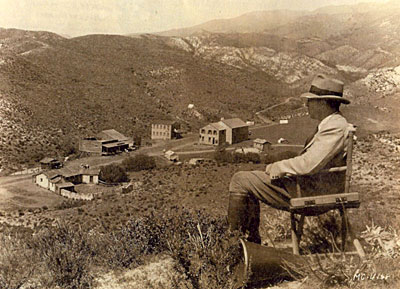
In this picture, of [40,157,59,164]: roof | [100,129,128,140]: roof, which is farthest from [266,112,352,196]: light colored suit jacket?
[100,129,128,140]: roof

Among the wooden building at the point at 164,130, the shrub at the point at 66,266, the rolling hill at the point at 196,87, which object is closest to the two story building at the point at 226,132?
the rolling hill at the point at 196,87

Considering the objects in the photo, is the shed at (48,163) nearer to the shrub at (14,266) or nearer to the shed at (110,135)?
the shed at (110,135)

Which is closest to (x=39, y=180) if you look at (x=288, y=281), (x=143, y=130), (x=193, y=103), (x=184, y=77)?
(x=143, y=130)

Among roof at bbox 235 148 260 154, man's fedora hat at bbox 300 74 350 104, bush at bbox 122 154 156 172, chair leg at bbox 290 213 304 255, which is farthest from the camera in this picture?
bush at bbox 122 154 156 172

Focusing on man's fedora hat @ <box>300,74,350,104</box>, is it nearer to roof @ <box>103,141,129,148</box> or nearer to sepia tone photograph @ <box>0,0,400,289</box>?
sepia tone photograph @ <box>0,0,400,289</box>

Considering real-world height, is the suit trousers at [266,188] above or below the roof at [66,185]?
above

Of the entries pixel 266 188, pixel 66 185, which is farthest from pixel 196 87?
pixel 266 188
